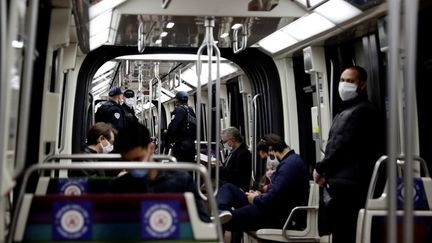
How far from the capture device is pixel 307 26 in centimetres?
576

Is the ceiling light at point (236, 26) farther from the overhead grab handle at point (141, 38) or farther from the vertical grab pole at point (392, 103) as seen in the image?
the vertical grab pole at point (392, 103)

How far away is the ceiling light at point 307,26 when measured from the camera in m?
5.45

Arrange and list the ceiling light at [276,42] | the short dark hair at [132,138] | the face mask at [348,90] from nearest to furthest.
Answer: the short dark hair at [132,138]
the face mask at [348,90]
the ceiling light at [276,42]

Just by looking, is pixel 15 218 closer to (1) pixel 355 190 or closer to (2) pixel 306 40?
(1) pixel 355 190

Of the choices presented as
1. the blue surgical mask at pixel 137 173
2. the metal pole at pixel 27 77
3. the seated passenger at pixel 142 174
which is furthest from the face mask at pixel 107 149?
the metal pole at pixel 27 77

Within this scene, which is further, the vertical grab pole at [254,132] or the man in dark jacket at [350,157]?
the vertical grab pole at [254,132]

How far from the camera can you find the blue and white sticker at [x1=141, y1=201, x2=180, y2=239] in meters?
2.62

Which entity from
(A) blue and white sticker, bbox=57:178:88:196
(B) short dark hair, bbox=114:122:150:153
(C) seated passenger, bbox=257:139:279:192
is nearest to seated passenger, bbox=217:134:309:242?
(C) seated passenger, bbox=257:139:279:192

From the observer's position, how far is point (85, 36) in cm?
550

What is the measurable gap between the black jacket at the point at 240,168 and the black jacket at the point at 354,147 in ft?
7.97

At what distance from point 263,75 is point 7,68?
521 centimetres

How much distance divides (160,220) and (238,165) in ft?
14.7

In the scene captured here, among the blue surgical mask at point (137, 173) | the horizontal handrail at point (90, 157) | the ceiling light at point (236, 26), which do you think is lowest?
the blue surgical mask at point (137, 173)

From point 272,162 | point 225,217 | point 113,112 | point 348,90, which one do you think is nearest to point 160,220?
point 348,90
